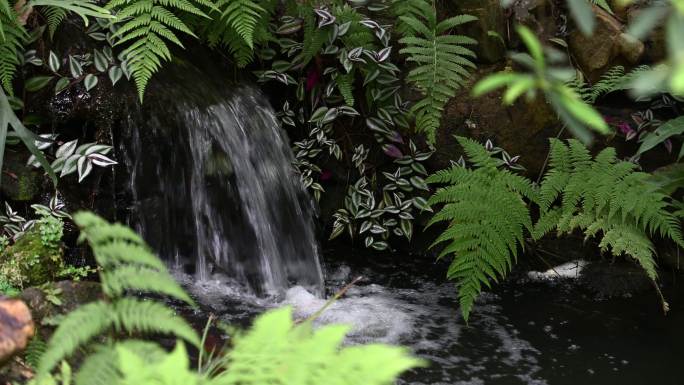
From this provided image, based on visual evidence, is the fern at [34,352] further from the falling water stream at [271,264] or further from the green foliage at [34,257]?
the falling water stream at [271,264]

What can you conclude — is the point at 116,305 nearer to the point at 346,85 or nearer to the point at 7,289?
the point at 7,289

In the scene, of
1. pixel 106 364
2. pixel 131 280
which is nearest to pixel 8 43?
pixel 131 280

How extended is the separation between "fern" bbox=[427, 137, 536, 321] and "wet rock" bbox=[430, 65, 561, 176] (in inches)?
12.0

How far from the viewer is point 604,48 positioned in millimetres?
3645

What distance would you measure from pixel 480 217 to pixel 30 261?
2057 millimetres

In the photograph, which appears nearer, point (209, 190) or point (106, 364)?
point (106, 364)

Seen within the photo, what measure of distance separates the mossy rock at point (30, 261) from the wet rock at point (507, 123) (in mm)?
2217

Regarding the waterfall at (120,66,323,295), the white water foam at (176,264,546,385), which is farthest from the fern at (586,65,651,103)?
the waterfall at (120,66,323,295)

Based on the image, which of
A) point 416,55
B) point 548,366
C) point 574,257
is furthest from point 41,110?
point 574,257

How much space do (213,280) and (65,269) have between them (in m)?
0.84

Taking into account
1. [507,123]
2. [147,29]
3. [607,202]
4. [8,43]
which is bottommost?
[607,202]

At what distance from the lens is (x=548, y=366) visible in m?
2.73

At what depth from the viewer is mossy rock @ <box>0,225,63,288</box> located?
2424 mm

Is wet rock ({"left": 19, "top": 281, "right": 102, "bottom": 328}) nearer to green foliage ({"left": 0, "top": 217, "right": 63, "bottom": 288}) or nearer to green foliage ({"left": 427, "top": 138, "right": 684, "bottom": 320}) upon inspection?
green foliage ({"left": 0, "top": 217, "right": 63, "bottom": 288})
